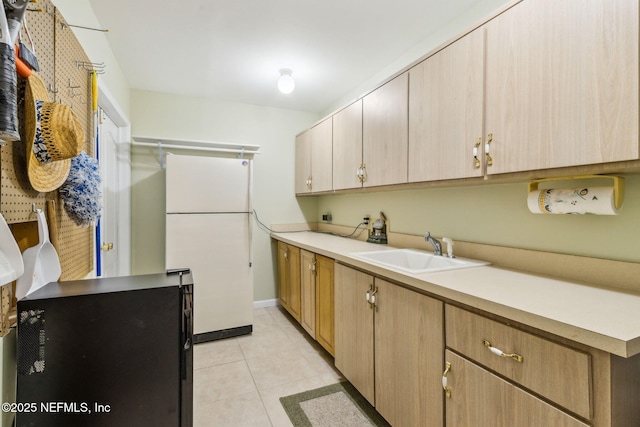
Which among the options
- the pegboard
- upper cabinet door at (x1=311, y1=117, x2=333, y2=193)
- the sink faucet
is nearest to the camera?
the pegboard

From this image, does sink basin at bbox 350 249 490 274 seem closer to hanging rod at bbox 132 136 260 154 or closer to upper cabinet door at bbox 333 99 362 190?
upper cabinet door at bbox 333 99 362 190

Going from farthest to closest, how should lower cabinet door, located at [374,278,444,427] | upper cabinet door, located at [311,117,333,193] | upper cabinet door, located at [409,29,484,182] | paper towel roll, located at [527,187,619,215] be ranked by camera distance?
1. upper cabinet door, located at [311,117,333,193]
2. upper cabinet door, located at [409,29,484,182]
3. lower cabinet door, located at [374,278,444,427]
4. paper towel roll, located at [527,187,619,215]

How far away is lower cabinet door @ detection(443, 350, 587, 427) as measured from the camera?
0.87 meters

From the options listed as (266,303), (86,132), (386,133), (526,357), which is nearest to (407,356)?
(526,357)

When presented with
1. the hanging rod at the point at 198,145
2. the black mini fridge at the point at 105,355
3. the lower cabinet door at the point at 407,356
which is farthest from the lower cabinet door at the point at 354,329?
the hanging rod at the point at 198,145

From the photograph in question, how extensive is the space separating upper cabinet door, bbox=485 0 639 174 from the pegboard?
1.72 meters

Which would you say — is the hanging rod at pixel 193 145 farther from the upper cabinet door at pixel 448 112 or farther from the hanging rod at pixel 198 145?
the upper cabinet door at pixel 448 112

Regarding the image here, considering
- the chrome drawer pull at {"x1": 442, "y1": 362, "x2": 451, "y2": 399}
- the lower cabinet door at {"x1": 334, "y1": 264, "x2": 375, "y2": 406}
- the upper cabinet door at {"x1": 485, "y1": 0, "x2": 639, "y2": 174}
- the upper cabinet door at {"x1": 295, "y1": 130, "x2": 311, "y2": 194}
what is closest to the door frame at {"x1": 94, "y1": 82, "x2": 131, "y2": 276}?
the upper cabinet door at {"x1": 295, "y1": 130, "x2": 311, "y2": 194}

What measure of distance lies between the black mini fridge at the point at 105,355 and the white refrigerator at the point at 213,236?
71.5 inches

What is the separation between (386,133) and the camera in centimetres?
204

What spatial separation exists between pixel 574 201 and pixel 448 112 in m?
0.70

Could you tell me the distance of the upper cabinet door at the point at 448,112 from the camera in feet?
4.61

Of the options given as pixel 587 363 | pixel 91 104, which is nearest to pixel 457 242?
pixel 587 363

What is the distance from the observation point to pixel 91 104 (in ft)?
5.08
